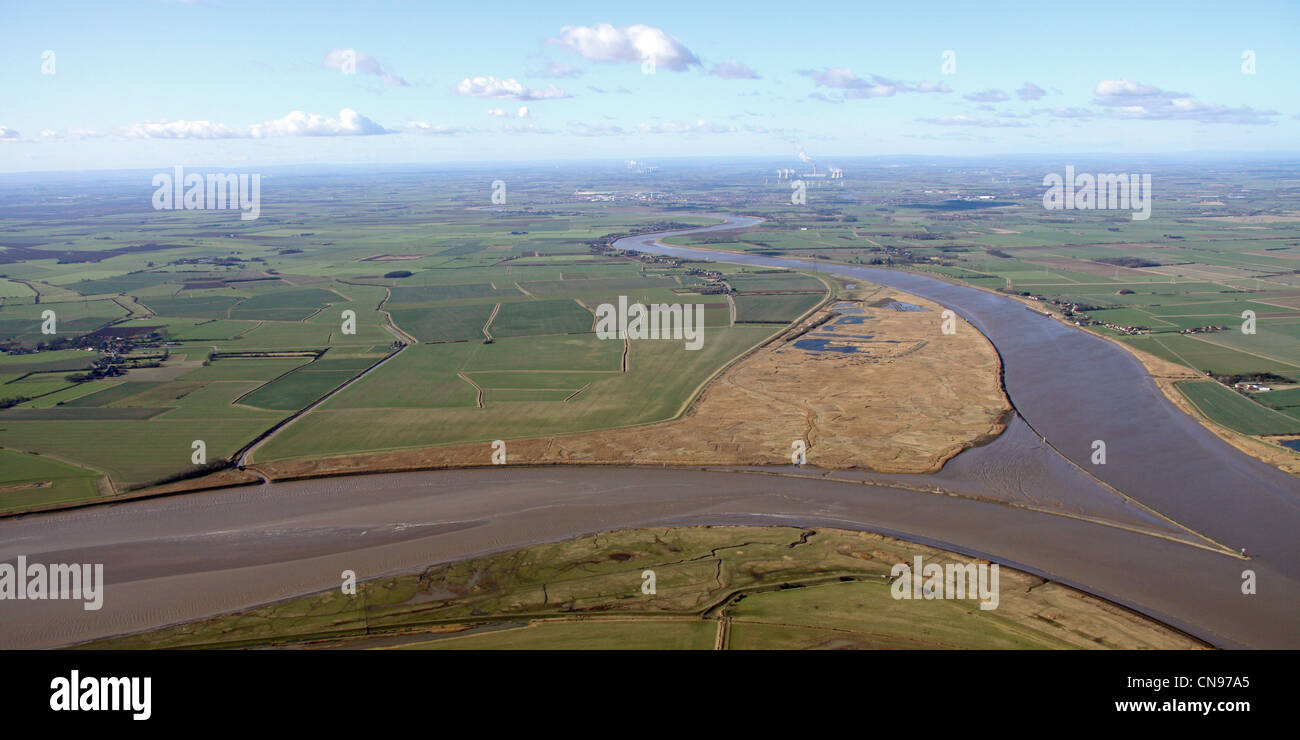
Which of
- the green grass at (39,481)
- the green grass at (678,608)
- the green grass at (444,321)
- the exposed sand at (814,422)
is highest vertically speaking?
the green grass at (444,321)

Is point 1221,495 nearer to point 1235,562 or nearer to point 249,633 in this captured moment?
point 1235,562

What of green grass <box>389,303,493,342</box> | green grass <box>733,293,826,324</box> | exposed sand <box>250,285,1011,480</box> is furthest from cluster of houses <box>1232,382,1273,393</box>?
green grass <box>389,303,493,342</box>

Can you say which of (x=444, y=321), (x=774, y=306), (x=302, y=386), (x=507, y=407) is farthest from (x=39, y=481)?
(x=774, y=306)

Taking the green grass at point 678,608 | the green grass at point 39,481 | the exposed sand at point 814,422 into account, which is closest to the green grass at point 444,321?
the exposed sand at point 814,422

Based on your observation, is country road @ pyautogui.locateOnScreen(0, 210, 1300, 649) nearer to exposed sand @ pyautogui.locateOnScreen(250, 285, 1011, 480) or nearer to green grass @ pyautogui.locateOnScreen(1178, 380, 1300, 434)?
exposed sand @ pyautogui.locateOnScreen(250, 285, 1011, 480)

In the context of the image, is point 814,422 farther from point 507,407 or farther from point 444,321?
point 444,321

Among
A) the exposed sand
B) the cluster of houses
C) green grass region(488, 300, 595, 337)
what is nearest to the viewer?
the exposed sand

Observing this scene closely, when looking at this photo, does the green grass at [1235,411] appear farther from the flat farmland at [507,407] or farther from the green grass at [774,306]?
the green grass at [774,306]
